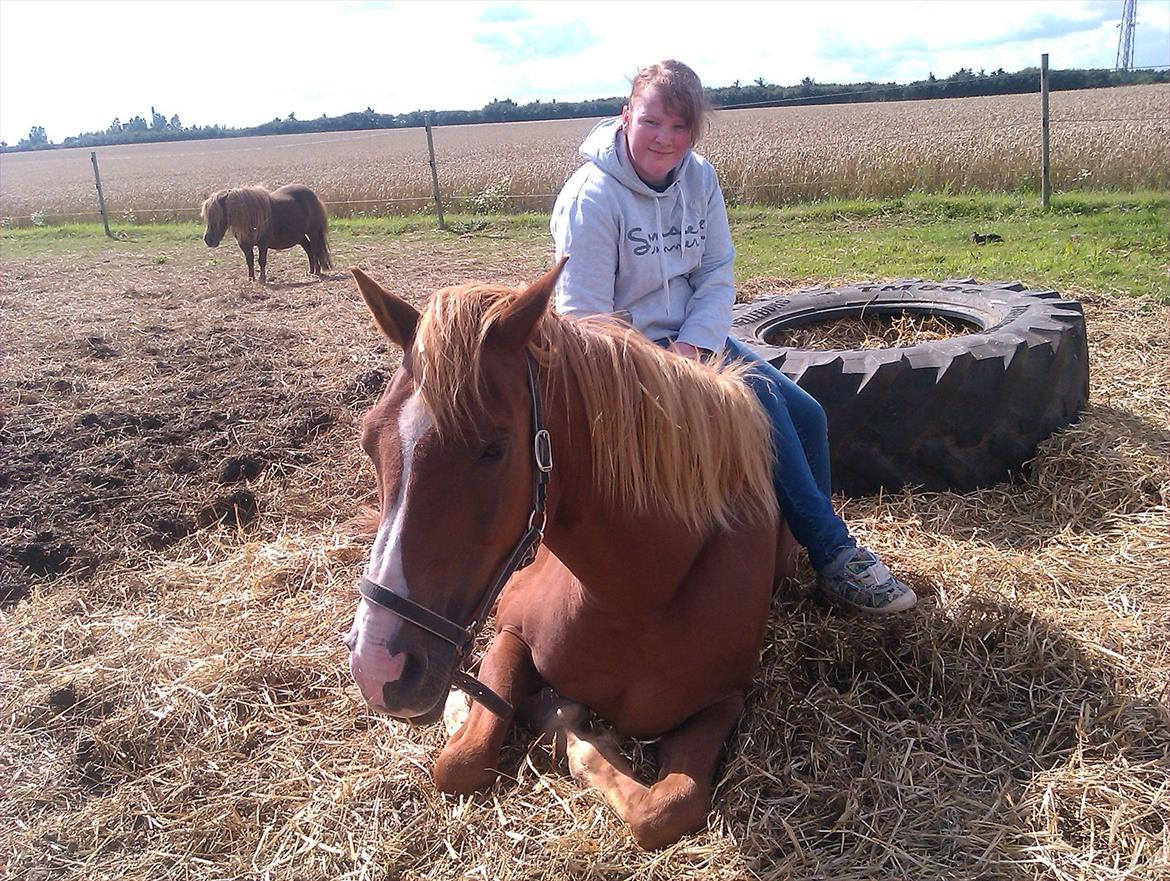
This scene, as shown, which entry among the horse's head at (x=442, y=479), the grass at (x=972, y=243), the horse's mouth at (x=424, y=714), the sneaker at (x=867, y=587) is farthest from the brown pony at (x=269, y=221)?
the horse's mouth at (x=424, y=714)

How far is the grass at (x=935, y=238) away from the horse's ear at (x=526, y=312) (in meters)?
6.36

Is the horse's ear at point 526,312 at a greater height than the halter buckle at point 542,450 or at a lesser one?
greater

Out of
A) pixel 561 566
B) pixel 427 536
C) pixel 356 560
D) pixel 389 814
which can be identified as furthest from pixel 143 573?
pixel 427 536

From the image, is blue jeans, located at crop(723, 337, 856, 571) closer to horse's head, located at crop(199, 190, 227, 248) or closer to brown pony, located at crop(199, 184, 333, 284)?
brown pony, located at crop(199, 184, 333, 284)

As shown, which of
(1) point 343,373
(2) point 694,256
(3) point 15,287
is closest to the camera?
(2) point 694,256

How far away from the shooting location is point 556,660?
8.13ft

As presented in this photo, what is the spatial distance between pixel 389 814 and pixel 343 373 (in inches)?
172

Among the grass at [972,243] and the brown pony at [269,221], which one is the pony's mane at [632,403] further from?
the brown pony at [269,221]

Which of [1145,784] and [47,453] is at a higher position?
[47,453]

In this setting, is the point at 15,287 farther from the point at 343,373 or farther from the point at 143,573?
the point at 143,573

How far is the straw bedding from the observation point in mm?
2207

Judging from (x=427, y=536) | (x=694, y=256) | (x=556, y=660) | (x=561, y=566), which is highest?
(x=694, y=256)

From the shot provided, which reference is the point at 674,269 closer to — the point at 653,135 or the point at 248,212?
the point at 653,135

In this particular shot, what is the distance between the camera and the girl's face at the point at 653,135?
2.64 metres
